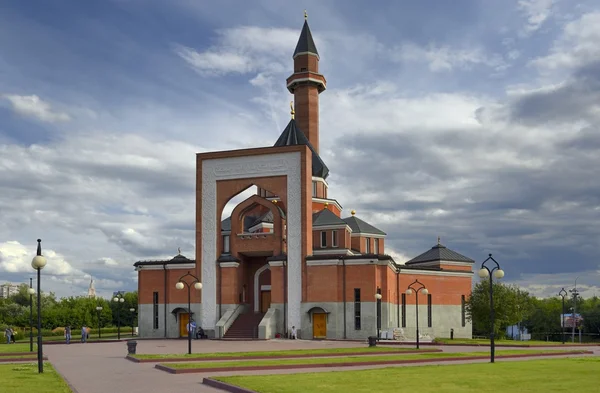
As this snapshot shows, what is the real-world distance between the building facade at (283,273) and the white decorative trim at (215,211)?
8 cm

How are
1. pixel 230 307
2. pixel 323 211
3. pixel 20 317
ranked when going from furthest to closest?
pixel 20 317
pixel 323 211
pixel 230 307

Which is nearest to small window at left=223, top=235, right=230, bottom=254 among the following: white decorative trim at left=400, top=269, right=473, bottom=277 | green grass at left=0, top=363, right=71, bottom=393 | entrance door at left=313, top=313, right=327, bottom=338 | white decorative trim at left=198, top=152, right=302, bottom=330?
white decorative trim at left=198, top=152, right=302, bottom=330

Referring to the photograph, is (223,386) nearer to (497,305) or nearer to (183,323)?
(183,323)

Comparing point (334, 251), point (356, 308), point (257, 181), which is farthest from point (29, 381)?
point (334, 251)

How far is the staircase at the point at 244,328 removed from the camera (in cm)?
4984

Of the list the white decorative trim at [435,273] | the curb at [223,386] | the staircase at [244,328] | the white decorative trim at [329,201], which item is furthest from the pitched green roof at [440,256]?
the curb at [223,386]

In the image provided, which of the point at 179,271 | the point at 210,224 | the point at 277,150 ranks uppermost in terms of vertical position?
the point at 277,150

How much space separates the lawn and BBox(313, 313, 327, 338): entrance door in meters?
26.9

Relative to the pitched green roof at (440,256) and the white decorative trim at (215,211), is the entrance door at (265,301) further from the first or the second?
the pitched green roof at (440,256)

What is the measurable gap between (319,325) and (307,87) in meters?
27.2

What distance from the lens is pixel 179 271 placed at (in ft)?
178

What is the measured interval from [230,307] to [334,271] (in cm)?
896

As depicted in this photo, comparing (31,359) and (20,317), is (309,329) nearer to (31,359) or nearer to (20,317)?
(31,359)

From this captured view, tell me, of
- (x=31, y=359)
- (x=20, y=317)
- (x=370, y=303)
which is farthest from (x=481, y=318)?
(x=20, y=317)
